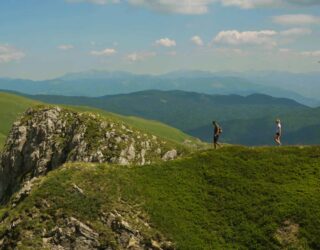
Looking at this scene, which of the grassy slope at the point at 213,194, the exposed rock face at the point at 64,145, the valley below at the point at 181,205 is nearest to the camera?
the valley below at the point at 181,205

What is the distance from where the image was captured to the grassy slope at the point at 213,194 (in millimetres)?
48969

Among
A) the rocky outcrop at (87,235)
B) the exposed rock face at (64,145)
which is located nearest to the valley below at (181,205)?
the rocky outcrop at (87,235)

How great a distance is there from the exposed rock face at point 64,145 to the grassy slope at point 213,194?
86.6 ft

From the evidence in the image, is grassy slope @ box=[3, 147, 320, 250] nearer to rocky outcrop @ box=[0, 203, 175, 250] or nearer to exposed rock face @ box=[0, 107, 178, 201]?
rocky outcrop @ box=[0, 203, 175, 250]

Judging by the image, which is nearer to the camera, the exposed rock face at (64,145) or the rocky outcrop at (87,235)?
the rocky outcrop at (87,235)

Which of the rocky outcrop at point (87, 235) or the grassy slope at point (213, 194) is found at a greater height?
the grassy slope at point (213, 194)

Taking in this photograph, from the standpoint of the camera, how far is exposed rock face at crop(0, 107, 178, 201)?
86125mm

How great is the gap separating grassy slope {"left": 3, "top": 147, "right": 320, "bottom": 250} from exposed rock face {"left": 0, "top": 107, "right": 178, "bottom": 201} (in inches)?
1039

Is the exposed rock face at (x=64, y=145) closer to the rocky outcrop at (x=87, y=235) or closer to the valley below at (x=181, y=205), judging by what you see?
the valley below at (x=181, y=205)

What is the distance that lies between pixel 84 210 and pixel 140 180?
29.6 ft

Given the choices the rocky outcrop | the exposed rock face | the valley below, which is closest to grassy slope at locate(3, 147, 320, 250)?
the valley below

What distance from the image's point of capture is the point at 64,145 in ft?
306

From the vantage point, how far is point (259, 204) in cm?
5184

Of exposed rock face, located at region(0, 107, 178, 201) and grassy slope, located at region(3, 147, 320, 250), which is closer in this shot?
grassy slope, located at region(3, 147, 320, 250)
